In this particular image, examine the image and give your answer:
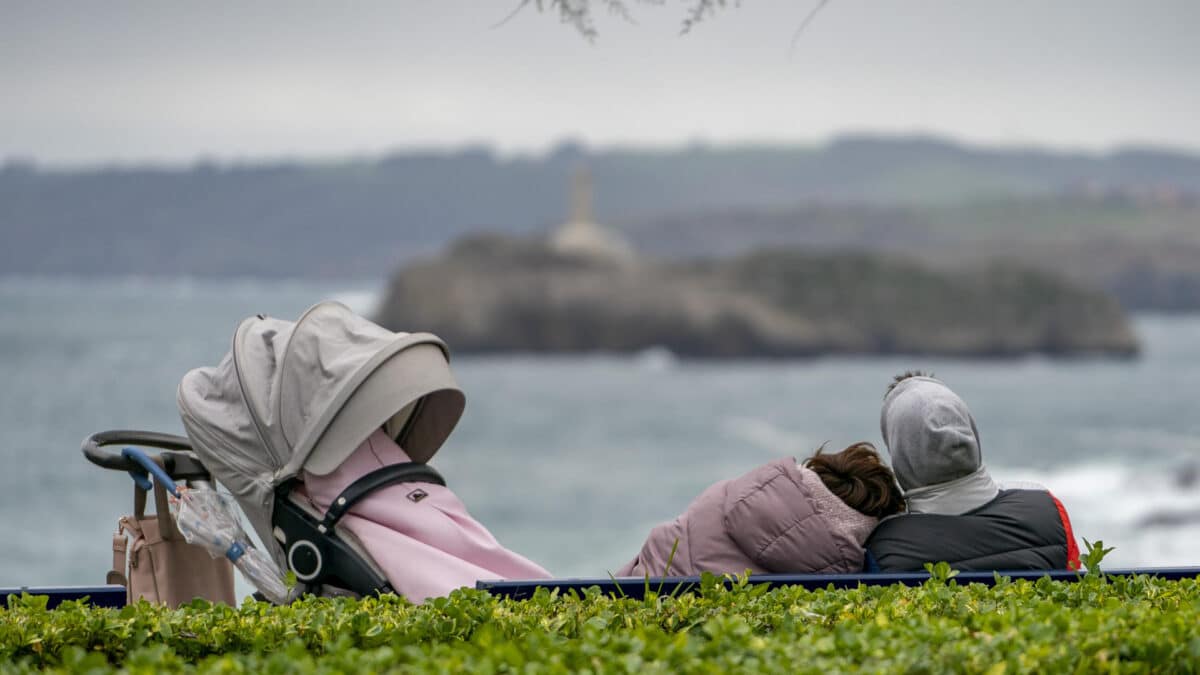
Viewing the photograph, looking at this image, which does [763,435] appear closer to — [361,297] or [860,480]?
[361,297]

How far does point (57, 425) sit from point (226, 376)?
6277 cm

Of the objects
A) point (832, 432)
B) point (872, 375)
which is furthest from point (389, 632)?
point (872, 375)

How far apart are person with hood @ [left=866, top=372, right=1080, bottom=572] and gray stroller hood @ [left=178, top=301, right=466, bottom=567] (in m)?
1.30

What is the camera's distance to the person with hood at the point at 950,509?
343cm

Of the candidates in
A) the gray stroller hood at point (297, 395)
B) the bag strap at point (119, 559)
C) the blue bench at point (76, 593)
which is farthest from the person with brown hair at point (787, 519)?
the bag strap at point (119, 559)

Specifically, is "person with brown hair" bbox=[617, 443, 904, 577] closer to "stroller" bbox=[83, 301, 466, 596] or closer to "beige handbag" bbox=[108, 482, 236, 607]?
"stroller" bbox=[83, 301, 466, 596]

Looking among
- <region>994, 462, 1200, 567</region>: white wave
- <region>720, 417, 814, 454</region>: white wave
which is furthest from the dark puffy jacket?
<region>720, 417, 814, 454</region>: white wave

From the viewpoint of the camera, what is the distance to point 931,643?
248 cm

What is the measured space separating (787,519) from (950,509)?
1.54ft

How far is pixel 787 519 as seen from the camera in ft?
11.1

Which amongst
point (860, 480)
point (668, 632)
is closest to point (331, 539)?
point (668, 632)

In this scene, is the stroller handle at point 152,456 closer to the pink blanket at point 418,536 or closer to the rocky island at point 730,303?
the pink blanket at point 418,536

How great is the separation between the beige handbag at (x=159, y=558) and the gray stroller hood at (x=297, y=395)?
300 mm

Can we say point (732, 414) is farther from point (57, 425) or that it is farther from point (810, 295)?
point (57, 425)
